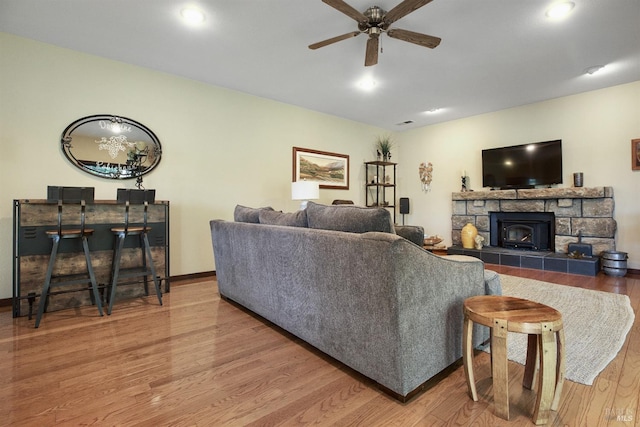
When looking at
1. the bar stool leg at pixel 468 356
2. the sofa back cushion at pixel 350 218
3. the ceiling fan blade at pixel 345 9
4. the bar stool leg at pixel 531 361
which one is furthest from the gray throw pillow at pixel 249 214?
the bar stool leg at pixel 531 361

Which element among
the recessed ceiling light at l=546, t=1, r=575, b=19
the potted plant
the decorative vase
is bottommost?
the decorative vase

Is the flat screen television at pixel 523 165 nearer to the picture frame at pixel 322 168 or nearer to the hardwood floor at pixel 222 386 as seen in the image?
the picture frame at pixel 322 168

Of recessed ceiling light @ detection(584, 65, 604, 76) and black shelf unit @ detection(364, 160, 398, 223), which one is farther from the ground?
recessed ceiling light @ detection(584, 65, 604, 76)

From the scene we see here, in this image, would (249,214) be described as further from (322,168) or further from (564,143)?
(564,143)

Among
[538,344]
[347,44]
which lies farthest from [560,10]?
[538,344]

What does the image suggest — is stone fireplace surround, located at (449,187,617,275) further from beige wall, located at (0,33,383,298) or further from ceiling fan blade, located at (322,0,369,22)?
ceiling fan blade, located at (322,0,369,22)

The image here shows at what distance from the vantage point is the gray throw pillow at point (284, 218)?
2121mm

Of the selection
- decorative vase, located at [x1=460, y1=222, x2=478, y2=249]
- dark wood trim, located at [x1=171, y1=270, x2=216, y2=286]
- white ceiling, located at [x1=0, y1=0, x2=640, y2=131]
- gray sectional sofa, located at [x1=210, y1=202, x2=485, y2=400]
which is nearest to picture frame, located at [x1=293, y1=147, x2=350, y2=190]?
white ceiling, located at [x1=0, y1=0, x2=640, y2=131]

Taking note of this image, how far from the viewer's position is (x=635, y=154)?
403 centimetres

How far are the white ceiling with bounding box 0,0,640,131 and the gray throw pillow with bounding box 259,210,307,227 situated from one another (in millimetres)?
1732

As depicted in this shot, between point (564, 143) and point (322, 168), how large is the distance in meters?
3.84

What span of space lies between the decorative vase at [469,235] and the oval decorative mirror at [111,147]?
496cm

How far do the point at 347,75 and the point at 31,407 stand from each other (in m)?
4.00

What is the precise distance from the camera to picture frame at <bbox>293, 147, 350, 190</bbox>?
16.8 feet
